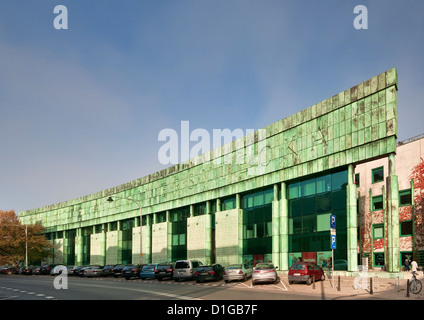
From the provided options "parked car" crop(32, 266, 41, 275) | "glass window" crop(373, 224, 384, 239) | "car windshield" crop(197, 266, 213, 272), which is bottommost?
"parked car" crop(32, 266, 41, 275)

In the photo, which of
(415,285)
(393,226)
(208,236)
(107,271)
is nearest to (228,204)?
(208,236)

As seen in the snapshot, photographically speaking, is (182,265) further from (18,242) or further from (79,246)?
(18,242)

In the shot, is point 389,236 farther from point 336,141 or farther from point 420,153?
point 420,153

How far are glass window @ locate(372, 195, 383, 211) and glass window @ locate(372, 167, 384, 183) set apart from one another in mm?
1786

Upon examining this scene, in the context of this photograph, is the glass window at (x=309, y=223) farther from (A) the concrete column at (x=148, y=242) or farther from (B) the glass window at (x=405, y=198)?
(A) the concrete column at (x=148, y=242)

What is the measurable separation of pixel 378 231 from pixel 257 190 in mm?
13433


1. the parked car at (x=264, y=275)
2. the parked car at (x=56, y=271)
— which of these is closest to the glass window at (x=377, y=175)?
the parked car at (x=264, y=275)

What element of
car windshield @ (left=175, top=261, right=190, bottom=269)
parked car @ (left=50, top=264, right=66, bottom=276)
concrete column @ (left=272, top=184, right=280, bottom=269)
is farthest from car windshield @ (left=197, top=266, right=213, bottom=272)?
parked car @ (left=50, top=264, right=66, bottom=276)

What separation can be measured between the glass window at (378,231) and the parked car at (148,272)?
2306 centimetres

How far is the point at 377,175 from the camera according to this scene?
4859 cm

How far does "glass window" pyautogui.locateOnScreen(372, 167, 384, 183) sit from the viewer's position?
48031 mm

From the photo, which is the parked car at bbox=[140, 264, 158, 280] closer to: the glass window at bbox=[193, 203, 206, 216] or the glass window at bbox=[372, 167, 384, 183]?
the glass window at bbox=[193, 203, 206, 216]

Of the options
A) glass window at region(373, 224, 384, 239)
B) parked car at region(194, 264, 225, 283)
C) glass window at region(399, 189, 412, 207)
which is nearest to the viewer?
parked car at region(194, 264, 225, 283)
